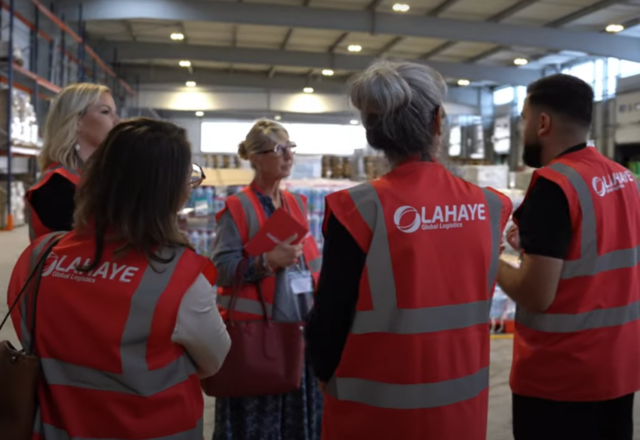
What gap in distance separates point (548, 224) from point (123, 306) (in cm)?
117

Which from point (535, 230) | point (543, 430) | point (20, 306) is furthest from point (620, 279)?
point (20, 306)

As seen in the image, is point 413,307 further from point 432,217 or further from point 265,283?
point 265,283

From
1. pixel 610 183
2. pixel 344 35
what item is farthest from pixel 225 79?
pixel 610 183

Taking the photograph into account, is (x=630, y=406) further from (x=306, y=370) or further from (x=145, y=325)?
(x=145, y=325)

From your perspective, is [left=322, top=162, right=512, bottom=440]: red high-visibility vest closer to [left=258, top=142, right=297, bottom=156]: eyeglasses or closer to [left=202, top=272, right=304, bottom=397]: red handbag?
[left=202, top=272, right=304, bottom=397]: red handbag

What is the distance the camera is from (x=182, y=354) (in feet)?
4.58

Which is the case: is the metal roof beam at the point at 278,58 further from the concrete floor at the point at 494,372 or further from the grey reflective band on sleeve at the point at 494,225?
the grey reflective band on sleeve at the point at 494,225

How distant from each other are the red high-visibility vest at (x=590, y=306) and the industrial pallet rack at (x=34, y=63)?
5553mm

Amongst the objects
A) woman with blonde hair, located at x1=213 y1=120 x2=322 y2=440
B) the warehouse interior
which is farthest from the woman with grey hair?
the warehouse interior

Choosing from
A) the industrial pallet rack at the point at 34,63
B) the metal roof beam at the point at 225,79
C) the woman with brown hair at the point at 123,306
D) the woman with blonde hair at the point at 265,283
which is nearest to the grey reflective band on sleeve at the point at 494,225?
the woman with brown hair at the point at 123,306

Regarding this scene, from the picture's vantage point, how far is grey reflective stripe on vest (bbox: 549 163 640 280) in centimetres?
179

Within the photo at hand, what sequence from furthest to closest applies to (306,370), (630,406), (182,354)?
1. (306,370)
2. (630,406)
3. (182,354)

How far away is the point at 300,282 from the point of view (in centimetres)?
250

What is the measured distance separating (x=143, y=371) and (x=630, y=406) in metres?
1.50
